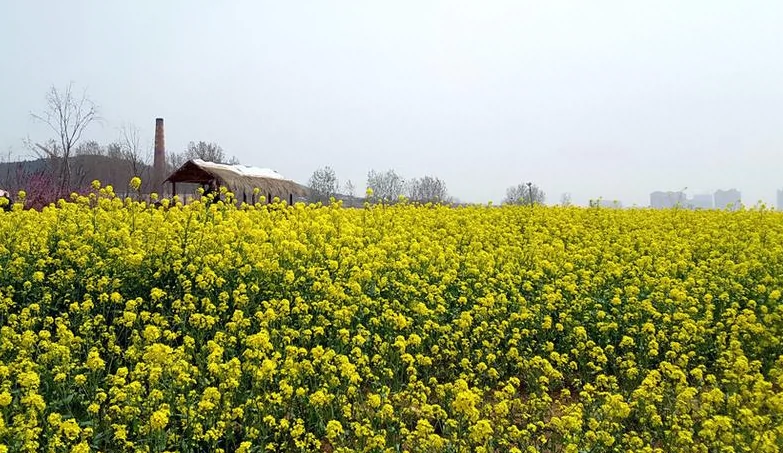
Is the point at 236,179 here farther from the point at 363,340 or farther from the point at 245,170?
the point at 363,340

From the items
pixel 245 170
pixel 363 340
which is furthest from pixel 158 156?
pixel 363 340

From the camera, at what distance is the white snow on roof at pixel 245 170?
18.1 meters

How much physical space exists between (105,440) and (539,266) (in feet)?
14.1

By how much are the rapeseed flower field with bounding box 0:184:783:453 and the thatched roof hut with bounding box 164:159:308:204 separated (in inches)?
387

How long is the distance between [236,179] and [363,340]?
15.0m

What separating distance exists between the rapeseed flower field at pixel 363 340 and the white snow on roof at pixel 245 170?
406 inches

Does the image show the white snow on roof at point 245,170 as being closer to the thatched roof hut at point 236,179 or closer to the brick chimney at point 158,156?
the thatched roof hut at point 236,179

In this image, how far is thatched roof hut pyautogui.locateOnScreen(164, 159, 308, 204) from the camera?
17.7m

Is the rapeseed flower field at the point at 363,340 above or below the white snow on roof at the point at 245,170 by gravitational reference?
below

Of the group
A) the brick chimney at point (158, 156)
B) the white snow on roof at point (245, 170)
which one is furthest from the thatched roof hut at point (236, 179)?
the brick chimney at point (158, 156)

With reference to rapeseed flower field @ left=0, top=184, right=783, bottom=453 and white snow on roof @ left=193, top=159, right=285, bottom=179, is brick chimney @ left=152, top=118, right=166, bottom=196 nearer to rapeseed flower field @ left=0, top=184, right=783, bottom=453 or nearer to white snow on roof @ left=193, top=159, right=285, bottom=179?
white snow on roof @ left=193, top=159, right=285, bottom=179

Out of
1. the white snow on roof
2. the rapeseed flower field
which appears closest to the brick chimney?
the white snow on roof

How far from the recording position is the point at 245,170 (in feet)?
64.7

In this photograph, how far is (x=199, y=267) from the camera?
5445 millimetres
